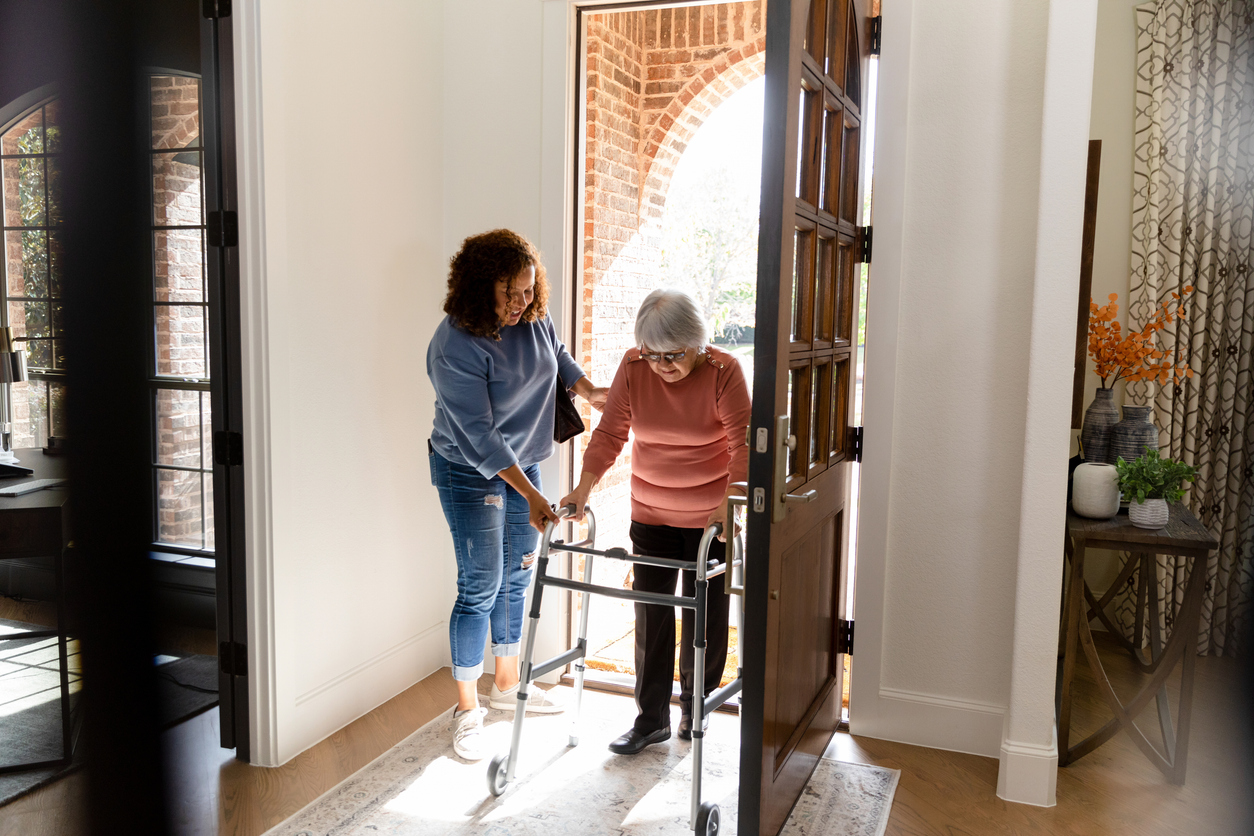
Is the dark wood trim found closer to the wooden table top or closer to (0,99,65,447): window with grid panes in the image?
the wooden table top

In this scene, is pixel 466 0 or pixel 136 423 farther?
pixel 466 0

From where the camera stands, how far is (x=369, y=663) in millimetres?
3006

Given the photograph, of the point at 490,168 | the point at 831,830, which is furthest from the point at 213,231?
the point at 831,830

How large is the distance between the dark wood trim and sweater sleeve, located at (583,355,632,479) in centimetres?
171

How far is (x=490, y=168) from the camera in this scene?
3.23 metres

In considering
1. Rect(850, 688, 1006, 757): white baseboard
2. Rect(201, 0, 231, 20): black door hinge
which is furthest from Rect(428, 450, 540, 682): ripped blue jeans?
Rect(201, 0, 231, 20): black door hinge

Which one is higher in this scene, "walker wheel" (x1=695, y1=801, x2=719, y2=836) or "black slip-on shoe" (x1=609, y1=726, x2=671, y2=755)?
"walker wheel" (x1=695, y1=801, x2=719, y2=836)

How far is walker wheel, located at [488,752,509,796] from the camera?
2.47 m

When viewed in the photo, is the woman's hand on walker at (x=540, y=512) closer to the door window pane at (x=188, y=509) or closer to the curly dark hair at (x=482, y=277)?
the curly dark hair at (x=482, y=277)

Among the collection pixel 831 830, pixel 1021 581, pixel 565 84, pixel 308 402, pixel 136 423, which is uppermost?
pixel 565 84

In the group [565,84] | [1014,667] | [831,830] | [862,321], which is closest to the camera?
[831,830]

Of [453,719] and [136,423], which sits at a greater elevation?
[136,423]

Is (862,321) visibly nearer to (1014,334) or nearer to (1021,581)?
(1014,334)

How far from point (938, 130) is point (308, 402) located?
6.81 feet
